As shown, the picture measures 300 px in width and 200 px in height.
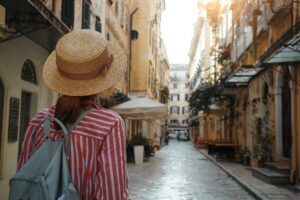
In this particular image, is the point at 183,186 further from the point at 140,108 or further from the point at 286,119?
the point at 140,108

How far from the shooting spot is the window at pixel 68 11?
11852 millimetres

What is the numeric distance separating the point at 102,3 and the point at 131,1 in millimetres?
14088

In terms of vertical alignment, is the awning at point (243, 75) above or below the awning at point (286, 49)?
above

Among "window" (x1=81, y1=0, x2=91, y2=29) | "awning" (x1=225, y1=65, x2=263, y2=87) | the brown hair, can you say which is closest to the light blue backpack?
the brown hair

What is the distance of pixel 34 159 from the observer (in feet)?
6.66

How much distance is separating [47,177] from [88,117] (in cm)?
38

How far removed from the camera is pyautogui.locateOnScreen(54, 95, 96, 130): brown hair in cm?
219

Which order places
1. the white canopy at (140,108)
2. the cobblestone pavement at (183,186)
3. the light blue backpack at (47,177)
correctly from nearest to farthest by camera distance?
1. the light blue backpack at (47,177)
2. the cobblestone pavement at (183,186)
3. the white canopy at (140,108)

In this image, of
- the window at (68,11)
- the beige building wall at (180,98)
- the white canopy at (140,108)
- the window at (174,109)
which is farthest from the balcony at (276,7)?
the window at (174,109)

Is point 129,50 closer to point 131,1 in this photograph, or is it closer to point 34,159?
point 131,1

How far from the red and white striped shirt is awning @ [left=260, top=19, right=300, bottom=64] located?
8.43m

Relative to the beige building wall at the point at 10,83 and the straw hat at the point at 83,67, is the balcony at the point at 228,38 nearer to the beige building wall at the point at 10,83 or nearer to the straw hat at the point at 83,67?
the beige building wall at the point at 10,83

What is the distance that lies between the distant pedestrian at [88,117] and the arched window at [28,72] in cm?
804

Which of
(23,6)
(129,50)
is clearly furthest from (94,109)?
(129,50)
